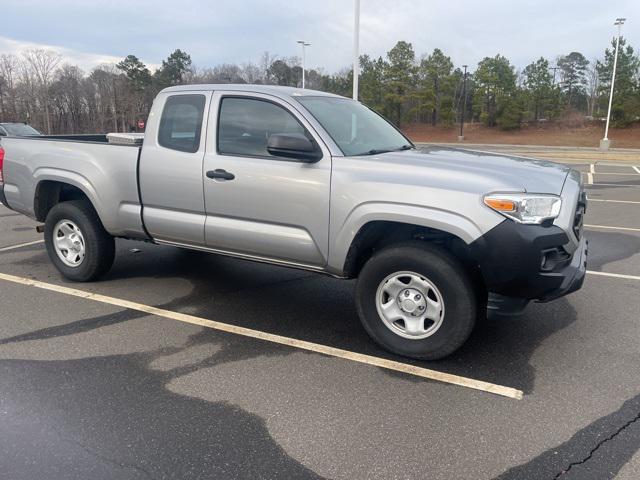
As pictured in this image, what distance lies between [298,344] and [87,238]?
8.33ft

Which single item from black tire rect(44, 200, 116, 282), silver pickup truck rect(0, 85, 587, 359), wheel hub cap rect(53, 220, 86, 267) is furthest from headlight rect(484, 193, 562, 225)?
wheel hub cap rect(53, 220, 86, 267)

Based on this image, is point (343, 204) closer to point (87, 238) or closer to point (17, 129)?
point (87, 238)

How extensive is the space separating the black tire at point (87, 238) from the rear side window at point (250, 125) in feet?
5.69

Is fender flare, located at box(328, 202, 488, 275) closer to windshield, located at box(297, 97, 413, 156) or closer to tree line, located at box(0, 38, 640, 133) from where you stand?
windshield, located at box(297, 97, 413, 156)

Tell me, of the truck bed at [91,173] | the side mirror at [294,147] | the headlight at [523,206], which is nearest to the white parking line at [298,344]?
the truck bed at [91,173]

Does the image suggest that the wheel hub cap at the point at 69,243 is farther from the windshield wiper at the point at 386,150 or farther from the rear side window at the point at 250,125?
the windshield wiper at the point at 386,150

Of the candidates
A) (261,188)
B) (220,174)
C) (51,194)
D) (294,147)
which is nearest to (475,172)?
(294,147)

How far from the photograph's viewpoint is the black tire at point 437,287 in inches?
142

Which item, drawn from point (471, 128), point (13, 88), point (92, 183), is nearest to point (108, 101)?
point (13, 88)

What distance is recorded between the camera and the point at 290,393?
3.40 metres

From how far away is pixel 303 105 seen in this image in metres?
4.30

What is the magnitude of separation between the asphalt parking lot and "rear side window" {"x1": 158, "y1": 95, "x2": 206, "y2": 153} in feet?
4.82

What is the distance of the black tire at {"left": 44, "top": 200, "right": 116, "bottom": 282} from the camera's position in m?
5.30

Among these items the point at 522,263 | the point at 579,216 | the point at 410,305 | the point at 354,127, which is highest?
the point at 354,127
